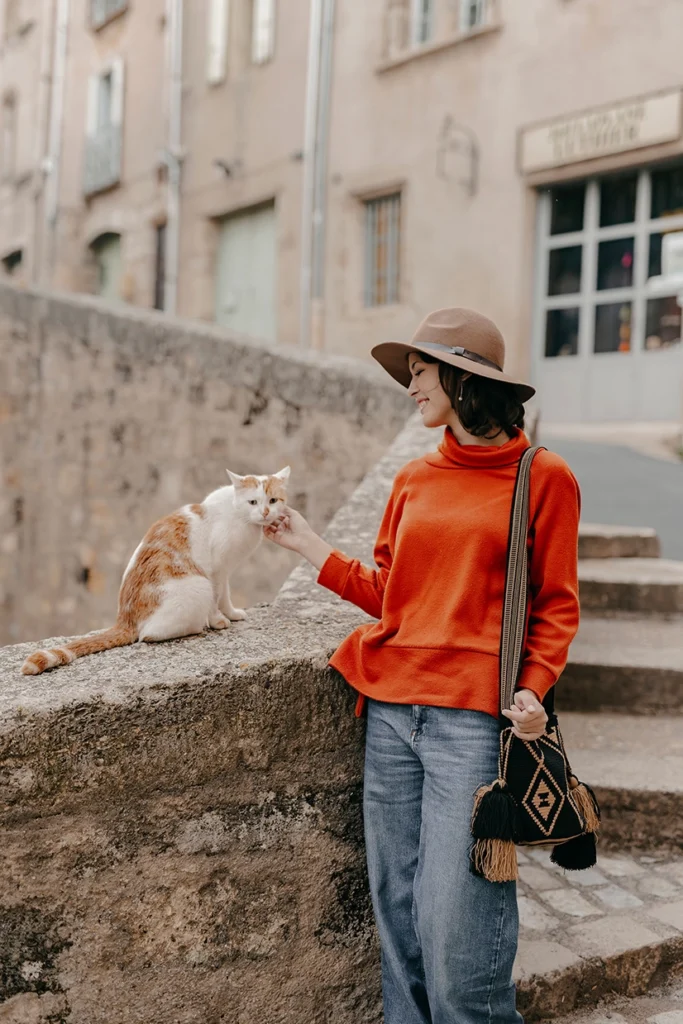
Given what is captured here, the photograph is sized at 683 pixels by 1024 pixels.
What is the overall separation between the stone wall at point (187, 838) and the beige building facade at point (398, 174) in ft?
19.6

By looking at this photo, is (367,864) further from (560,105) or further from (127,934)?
Result: (560,105)

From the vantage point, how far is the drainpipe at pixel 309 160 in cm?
1096

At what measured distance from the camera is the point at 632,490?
582 centimetres

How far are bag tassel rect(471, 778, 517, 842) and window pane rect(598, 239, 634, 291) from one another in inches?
318

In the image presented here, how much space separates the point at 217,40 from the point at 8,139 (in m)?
6.79

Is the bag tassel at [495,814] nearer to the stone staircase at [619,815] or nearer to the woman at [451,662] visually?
the woman at [451,662]

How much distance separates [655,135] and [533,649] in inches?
304

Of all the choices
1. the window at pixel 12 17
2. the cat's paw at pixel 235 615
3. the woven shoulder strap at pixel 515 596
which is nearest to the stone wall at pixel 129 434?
the cat's paw at pixel 235 615

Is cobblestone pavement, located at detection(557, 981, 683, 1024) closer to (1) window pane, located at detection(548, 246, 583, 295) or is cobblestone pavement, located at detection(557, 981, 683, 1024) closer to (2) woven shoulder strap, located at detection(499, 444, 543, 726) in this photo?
(2) woven shoulder strap, located at detection(499, 444, 543, 726)

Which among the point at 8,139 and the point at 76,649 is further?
the point at 8,139

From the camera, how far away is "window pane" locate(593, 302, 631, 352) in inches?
357

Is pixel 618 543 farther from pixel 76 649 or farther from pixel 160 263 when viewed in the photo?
pixel 160 263

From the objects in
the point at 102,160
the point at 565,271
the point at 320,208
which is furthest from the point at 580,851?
the point at 102,160

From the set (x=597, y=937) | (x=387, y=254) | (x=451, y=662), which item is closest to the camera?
(x=451, y=662)
